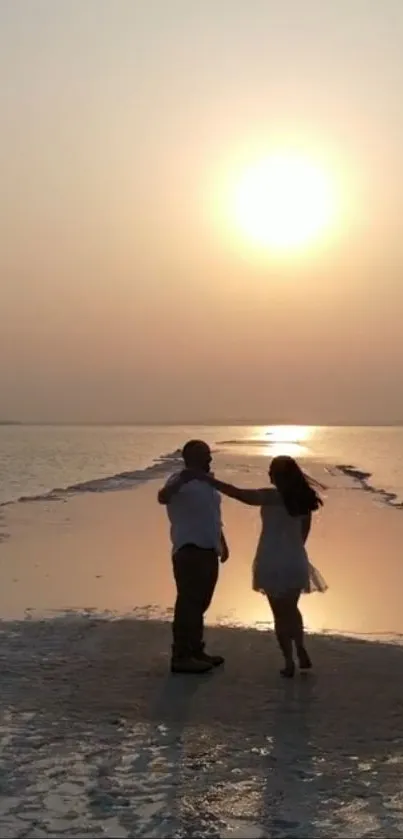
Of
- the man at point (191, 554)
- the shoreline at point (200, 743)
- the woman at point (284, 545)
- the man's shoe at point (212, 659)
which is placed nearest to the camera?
the shoreline at point (200, 743)

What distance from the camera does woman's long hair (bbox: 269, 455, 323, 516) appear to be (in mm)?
7930

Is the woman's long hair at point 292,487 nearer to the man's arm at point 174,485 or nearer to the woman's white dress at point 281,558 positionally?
the woman's white dress at point 281,558

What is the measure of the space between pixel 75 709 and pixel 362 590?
6503mm

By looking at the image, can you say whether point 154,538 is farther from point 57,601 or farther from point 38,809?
point 38,809

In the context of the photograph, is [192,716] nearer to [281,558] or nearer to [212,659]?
[212,659]

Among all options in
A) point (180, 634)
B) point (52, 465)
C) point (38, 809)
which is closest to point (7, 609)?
point (180, 634)

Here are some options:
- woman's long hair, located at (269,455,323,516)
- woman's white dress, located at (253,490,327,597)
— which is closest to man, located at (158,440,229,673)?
woman's white dress, located at (253,490,327,597)

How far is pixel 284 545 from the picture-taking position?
26.3 ft

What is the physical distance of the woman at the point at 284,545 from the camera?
7.93 meters

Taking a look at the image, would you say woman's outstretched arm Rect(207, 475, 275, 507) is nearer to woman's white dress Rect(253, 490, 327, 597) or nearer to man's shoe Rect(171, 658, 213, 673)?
woman's white dress Rect(253, 490, 327, 597)

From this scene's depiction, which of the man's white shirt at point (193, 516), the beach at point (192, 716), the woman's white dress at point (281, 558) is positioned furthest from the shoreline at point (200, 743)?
the man's white shirt at point (193, 516)

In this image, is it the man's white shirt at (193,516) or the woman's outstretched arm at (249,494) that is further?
the man's white shirt at (193,516)

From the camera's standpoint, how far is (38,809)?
5.09 metres

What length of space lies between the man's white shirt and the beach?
114 centimetres
